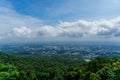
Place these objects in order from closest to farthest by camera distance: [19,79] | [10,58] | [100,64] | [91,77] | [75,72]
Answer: [91,77]
[75,72]
[19,79]
[100,64]
[10,58]

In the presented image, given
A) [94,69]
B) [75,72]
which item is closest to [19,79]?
[75,72]

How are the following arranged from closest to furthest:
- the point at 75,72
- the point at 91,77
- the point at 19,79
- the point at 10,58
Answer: the point at 91,77 < the point at 75,72 < the point at 19,79 < the point at 10,58

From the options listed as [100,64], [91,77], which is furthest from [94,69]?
[91,77]

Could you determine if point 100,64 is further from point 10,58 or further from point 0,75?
point 10,58

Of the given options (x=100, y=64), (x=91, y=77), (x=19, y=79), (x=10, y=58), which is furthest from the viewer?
(x=10, y=58)

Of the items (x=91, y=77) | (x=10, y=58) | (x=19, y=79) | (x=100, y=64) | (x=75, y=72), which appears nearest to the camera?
(x=91, y=77)

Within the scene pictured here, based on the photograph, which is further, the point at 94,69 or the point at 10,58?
the point at 10,58

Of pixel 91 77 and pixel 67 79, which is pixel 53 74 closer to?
pixel 67 79

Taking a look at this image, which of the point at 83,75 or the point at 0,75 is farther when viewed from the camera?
the point at 0,75

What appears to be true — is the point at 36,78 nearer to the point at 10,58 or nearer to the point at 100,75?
the point at 100,75
